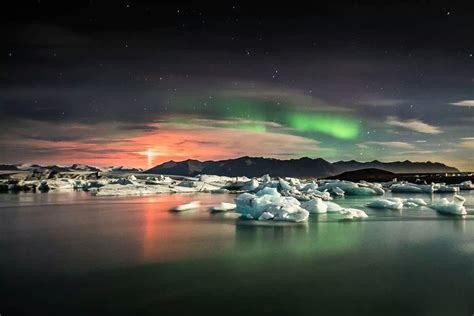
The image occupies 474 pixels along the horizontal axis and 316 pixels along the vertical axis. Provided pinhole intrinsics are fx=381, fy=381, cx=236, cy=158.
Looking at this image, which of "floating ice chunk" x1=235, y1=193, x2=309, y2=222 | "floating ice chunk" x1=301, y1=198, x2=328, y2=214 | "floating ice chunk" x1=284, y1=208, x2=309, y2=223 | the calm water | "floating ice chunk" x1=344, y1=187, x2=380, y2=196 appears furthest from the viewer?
"floating ice chunk" x1=344, y1=187, x2=380, y2=196

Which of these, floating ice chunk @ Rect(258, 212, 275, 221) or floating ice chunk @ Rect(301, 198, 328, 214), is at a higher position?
floating ice chunk @ Rect(301, 198, 328, 214)

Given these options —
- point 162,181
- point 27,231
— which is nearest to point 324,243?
point 27,231

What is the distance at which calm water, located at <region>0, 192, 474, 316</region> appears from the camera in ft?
17.6

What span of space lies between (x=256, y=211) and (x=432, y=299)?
9.48 metres

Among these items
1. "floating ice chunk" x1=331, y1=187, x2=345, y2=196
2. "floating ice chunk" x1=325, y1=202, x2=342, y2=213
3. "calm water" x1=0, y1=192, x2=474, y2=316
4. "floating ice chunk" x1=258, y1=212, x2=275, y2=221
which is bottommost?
"calm water" x1=0, y1=192, x2=474, y2=316

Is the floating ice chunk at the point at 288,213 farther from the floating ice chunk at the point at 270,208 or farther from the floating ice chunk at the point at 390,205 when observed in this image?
the floating ice chunk at the point at 390,205

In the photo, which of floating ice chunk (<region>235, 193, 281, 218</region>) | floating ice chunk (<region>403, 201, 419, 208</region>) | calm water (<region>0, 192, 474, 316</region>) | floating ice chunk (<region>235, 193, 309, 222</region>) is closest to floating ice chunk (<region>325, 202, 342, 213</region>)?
floating ice chunk (<region>235, 193, 309, 222</region>)

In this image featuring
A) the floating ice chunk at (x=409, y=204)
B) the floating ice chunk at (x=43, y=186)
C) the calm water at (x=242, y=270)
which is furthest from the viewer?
the floating ice chunk at (x=43, y=186)

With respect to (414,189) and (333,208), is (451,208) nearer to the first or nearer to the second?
(333,208)

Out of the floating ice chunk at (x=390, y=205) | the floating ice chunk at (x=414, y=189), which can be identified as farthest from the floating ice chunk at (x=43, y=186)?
the floating ice chunk at (x=414, y=189)

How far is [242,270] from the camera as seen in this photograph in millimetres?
7176

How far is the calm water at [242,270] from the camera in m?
5.36

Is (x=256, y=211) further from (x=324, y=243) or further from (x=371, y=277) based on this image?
(x=371, y=277)

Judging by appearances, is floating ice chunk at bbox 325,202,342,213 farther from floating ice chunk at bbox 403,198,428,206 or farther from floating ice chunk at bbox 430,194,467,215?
floating ice chunk at bbox 403,198,428,206
